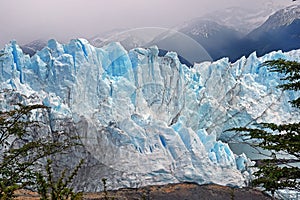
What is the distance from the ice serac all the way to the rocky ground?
2.20 ft

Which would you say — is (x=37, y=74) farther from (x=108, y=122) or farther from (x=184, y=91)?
(x=184, y=91)

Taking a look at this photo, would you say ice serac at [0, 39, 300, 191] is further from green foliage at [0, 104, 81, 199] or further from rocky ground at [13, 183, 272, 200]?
green foliage at [0, 104, 81, 199]

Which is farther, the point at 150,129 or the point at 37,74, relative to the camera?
the point at 37,74

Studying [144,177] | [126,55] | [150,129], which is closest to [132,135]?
[150,129]

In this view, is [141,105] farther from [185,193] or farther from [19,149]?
[19,149]

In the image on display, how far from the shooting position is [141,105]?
35625 millimetres

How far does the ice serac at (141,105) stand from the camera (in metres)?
28.1

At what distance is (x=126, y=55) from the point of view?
3566 cm

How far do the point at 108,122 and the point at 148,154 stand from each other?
5088 millimetres

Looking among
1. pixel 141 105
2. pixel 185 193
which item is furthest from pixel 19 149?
pixel 141 105

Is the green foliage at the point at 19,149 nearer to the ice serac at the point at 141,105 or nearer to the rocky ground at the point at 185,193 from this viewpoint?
the rocky ground at the point at 185,193

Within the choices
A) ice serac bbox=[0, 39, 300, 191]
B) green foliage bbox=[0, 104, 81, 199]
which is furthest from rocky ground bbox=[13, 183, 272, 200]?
green foliage bbox=[0, 104, 81, 199]

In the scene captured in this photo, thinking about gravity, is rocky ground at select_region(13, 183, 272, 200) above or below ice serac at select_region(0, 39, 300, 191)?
below

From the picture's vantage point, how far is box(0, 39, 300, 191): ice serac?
28141 mm
